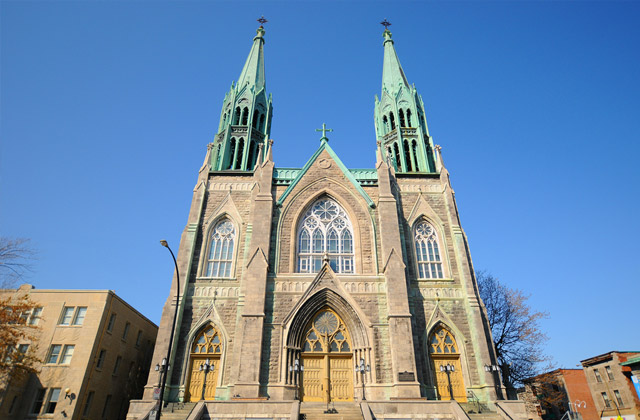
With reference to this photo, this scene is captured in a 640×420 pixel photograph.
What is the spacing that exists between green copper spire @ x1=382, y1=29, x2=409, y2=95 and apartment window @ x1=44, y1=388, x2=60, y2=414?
29.4 meters

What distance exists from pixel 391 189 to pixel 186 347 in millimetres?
14711

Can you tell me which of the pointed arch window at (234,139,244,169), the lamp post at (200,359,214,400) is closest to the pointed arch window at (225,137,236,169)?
the pointed arch window at (234,139,244,169)

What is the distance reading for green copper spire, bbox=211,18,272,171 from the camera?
26.4 m

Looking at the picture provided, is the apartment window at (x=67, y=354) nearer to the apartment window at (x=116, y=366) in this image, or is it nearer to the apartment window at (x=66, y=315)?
the apartment window at (x=66, y=315)

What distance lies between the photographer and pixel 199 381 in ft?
61.5

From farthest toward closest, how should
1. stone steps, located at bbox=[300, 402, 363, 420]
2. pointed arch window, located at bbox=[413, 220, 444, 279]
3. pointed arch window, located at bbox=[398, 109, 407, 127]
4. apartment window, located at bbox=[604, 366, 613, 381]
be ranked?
apartment window, located at bbox=[604, 366, 613, 381]
pointed arch window, located at bbox=[398, 109, 407, 127]
pointed arch window, located at bbox=[413, 220, 444, 279]
stone steps, located at bbox=[300, 402, 363, 420]

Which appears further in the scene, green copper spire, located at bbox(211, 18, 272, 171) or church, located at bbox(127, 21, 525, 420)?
green copper spire, located at bbox(211, 18, 272, 171)

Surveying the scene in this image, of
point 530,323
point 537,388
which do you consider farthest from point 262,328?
point 537,388

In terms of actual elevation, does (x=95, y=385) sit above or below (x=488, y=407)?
above

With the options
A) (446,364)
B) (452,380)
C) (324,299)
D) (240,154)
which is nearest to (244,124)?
(240,154)

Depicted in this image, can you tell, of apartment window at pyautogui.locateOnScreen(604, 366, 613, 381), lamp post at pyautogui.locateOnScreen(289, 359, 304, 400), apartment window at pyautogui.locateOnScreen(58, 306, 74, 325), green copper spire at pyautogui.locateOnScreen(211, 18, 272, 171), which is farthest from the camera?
apartment window at pyautogui.locateOnScreen(604, 366, 613, 381)

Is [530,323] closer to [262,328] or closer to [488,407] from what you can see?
[488,407]

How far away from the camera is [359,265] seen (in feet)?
71.7

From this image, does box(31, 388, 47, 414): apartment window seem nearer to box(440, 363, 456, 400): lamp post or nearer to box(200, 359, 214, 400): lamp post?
box(200, 359, 214, 400): lamp post
